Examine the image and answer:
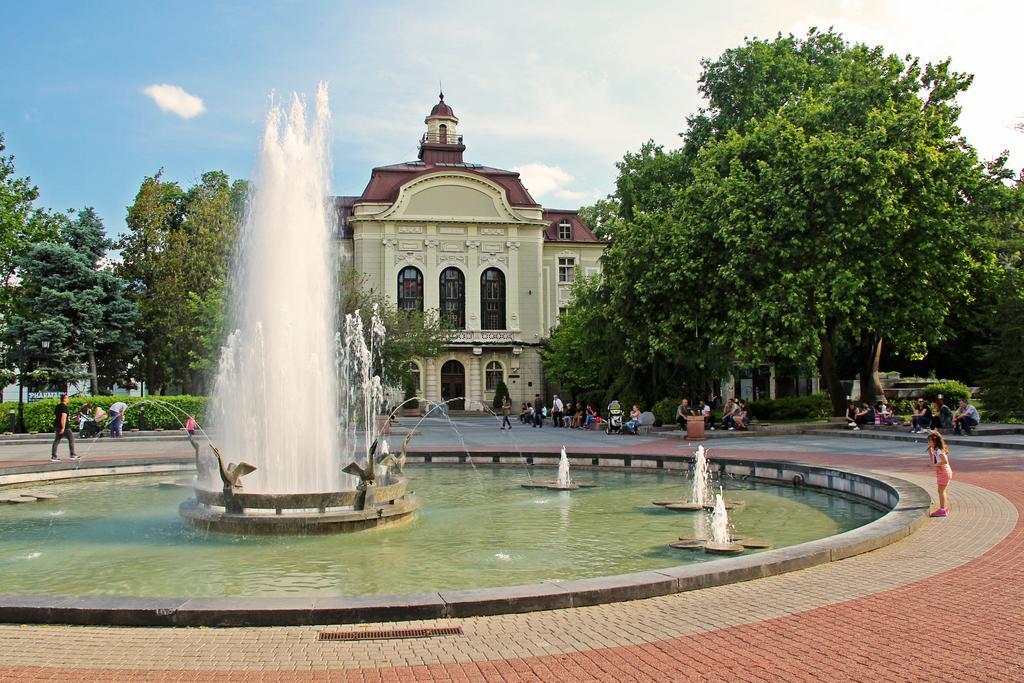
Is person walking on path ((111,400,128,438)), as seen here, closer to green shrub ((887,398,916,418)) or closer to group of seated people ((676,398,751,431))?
group of seated people ((676,398,751,431))

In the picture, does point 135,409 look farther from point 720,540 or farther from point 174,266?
point 720,540

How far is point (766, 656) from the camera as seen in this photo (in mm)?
5629

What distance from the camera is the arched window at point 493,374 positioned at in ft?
210

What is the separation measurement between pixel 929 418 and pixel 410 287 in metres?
41.1

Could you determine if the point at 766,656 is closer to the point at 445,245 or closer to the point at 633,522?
the point at 633,522

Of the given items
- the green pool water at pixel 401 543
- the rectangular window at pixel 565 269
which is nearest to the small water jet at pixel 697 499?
the green pool water at pixel 401 543

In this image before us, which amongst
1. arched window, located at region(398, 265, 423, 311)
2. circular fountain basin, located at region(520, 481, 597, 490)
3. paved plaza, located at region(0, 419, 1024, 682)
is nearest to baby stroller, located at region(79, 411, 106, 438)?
circular fountain basin, located at region(520, 481, 597, 490)

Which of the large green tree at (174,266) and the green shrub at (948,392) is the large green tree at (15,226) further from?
the green shrub at (948,392)

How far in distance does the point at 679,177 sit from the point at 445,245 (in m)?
23.2

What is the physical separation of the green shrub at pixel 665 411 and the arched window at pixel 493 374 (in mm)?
29304

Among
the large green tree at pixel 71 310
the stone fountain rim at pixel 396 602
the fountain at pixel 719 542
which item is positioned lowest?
the fountain at pixel 719 542

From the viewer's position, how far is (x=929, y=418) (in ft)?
93.0

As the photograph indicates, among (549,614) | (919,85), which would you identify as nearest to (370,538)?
(549,614)

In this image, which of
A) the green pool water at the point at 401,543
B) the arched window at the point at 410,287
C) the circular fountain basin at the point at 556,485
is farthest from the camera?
the arched window at the point at 410,287
